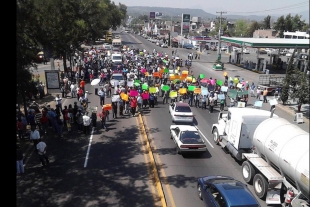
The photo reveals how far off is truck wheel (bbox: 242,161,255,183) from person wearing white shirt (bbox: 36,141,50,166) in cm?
888

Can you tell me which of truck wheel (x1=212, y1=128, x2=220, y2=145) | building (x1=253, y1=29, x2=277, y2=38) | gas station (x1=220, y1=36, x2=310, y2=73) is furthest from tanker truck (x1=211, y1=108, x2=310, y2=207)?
building (x1=253, y1=29, x2=277, y2=38)

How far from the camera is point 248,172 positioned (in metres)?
12.3

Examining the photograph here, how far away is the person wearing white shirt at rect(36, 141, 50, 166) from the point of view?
1276 centimetres

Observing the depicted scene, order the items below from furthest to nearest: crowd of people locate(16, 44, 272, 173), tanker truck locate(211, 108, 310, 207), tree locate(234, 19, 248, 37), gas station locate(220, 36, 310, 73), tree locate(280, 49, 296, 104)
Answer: tree locate(234, 19, 248, 37) < gas station locate(220, 36, 310, 73) < tree locate(280, 49, 296, 104) < crowd of people locate(16, 44, 272, 173) < tanker truck locate(211, 108, 310, 207)

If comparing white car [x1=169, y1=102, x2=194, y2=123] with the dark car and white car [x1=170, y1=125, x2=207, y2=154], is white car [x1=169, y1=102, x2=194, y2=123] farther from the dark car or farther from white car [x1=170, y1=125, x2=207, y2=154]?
the dark car

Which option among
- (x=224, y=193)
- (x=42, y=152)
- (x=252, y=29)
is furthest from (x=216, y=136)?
(x=252, y=29)

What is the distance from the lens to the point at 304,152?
27.5 ft

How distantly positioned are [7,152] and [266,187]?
31.6 feet

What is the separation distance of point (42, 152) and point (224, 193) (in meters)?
8.10

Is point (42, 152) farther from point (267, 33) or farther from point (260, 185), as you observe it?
point (267, 33)

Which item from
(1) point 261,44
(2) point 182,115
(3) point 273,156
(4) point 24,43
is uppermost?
(1) point 261,44

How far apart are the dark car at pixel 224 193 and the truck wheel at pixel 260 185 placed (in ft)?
4.83

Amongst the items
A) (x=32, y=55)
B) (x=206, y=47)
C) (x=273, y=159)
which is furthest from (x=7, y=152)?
(x=206, y=47)

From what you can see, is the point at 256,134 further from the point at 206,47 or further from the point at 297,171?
the point at 206,47
